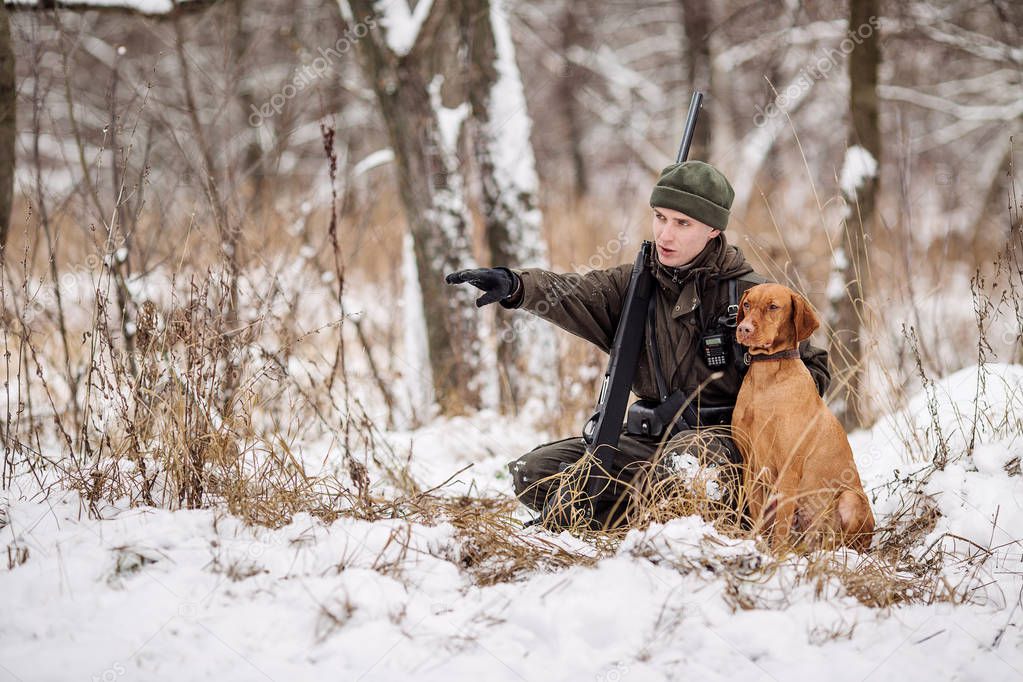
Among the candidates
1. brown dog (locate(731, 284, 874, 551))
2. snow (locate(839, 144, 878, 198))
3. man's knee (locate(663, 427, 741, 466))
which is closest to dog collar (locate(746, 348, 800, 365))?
brown dog (locate(731, 284, 874, 551))

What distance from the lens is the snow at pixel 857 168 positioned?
171 inches

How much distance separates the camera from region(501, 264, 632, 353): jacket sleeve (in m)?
2.58

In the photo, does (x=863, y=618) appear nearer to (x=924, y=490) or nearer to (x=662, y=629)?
(x=662, y=629)

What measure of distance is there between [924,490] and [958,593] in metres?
0.56

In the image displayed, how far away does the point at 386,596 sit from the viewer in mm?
2158

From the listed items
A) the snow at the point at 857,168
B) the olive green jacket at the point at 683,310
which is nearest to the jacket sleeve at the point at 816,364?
the olive green jacket at the point at 683,310

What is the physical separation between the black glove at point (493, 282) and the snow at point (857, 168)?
103 inches

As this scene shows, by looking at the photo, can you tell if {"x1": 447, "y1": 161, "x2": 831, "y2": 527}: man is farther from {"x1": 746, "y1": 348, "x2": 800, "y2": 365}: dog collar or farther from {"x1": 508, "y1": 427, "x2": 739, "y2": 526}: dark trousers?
{"x1": 746, "y1": 348, "x2": 800, "y2": 365}: dog collar

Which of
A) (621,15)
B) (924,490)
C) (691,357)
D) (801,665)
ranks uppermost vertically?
(621,15)

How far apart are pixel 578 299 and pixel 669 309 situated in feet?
1.05

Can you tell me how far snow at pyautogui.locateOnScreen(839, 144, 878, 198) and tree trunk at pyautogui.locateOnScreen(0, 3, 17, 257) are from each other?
4.07 meters

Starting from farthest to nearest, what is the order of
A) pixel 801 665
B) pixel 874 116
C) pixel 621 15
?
1. pixel 621 15
2. pixel 874 116
3. pixel 801 665

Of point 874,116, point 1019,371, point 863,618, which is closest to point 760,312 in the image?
point 863,618

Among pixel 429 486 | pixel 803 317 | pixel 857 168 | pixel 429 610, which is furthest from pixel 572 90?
pixel 429 610
